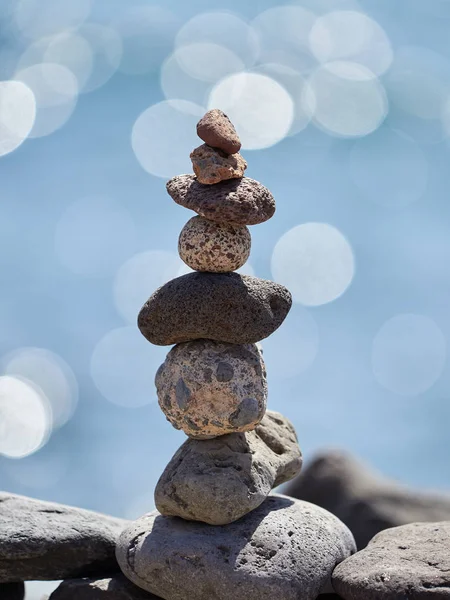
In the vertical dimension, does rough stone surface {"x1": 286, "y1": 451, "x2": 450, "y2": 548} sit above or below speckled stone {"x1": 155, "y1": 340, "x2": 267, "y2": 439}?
above

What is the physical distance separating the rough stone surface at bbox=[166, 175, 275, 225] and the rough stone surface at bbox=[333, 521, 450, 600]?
85.9 inches

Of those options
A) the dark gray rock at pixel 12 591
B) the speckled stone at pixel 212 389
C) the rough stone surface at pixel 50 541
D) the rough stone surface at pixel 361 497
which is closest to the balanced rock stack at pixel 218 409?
the speckled stone at pixel 212 389

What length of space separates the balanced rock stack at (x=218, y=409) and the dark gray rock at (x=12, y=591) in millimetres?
1119

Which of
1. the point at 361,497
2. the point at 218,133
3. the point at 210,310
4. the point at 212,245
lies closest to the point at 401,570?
the point at 210,310

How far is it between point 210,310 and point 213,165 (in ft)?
2.86

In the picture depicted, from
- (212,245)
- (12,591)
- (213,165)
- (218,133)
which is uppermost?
(218,133)

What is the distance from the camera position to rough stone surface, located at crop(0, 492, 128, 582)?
6219 millimetres

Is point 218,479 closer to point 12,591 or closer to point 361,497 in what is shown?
point 12,591

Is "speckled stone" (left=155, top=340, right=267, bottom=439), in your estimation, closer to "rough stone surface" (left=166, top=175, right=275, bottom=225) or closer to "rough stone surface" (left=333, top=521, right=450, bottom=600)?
"rough stone surface" (left=166, top=175, right=275, bottom=225)

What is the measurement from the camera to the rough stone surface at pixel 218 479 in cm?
579

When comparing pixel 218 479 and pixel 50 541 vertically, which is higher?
pixel 218 479

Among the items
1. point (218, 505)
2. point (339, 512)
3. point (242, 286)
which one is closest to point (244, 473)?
point (218, 505)

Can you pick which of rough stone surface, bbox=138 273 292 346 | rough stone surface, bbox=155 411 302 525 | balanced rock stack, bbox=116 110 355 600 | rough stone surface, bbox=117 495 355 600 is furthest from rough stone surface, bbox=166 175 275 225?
rough stone surface, bbox=117 495 355 600

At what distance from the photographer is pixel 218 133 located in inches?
228
